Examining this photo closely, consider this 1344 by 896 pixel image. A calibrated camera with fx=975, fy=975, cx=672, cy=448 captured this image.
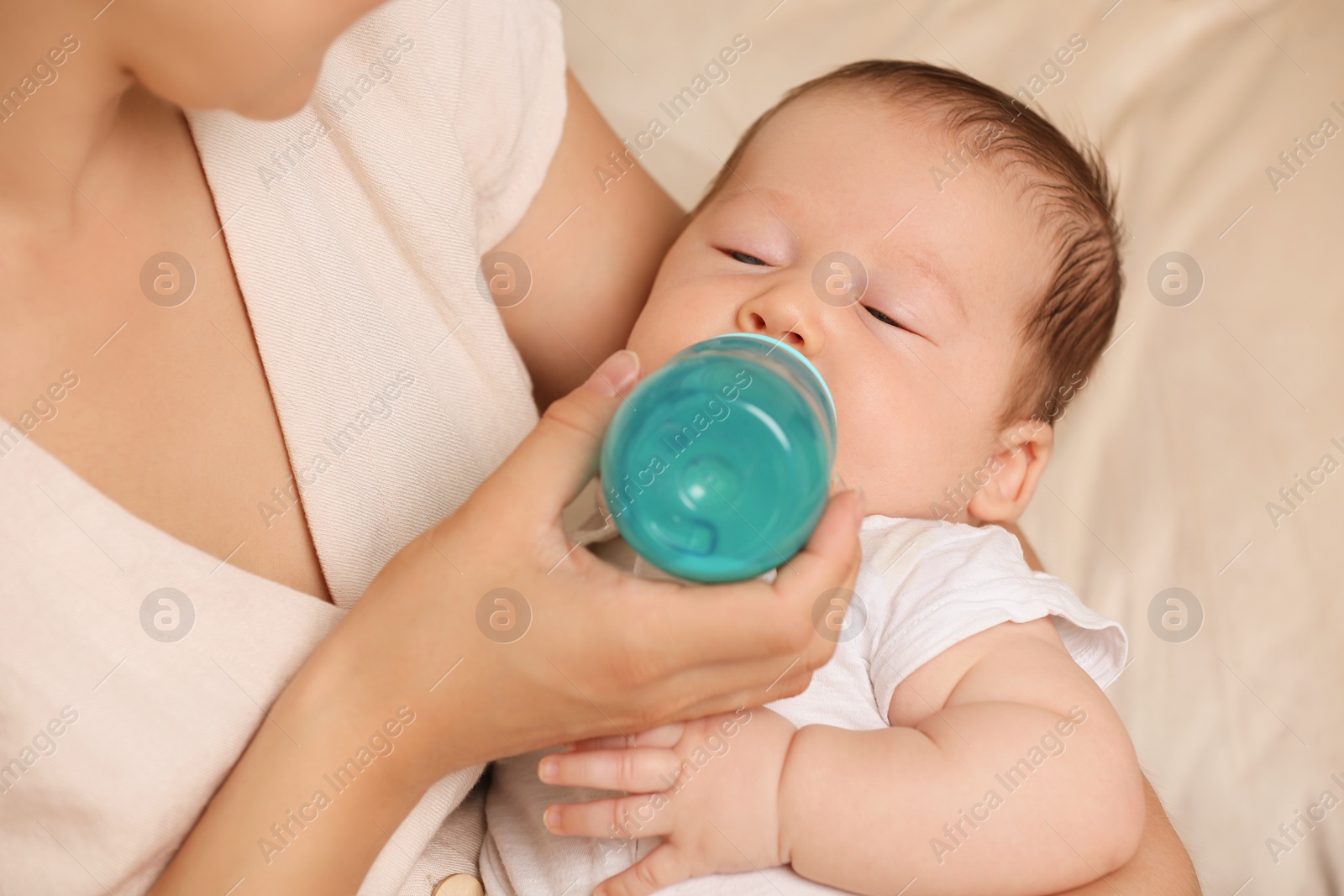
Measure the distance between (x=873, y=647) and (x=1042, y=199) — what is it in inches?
26.6

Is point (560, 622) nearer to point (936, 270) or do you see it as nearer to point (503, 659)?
point (503, 659)

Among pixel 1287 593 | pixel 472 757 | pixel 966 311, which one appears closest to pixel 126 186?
pixel 472 757

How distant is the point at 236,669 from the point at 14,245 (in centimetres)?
44

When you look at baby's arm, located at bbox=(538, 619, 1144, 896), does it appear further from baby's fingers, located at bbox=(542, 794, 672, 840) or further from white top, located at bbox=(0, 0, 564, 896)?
white top, located at bbox=(0, 0, 564, 896)

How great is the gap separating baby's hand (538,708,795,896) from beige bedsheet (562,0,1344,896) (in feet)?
2.59

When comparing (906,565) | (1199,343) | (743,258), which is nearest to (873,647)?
(906,565)

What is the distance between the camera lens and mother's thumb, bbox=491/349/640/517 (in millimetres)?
875

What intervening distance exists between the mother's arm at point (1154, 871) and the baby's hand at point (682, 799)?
1.15 ft

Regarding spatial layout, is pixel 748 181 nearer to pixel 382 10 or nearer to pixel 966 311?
pixel 966 311

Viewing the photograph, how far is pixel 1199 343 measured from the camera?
5.60 feet

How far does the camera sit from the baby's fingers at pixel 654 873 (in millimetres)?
1010

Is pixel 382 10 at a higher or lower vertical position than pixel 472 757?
higher

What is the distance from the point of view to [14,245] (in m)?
0.89

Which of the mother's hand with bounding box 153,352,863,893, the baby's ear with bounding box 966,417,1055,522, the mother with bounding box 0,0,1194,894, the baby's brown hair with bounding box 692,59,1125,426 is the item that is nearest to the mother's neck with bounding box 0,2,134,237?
the mother with bounding box 0,0,1194,894
